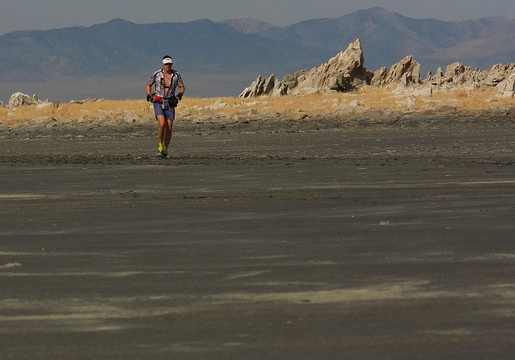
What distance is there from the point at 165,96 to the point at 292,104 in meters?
20.6

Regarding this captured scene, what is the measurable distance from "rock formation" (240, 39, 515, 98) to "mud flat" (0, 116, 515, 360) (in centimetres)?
2748

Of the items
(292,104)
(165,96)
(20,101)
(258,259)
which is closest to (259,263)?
(258,259)

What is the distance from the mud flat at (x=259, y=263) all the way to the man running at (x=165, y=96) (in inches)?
102

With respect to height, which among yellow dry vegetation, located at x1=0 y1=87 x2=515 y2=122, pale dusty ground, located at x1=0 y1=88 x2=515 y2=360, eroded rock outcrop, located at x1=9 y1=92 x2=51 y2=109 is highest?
eroded rock outcrop, located at x1=9 y1=92 x2=51 y2=109

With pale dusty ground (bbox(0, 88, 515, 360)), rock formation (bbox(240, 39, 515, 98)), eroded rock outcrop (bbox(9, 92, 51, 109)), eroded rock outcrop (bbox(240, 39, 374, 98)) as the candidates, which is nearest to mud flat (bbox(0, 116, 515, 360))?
pale dusty ground (bbox(0, 88, 515, 360))

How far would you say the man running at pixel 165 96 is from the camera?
796 inches

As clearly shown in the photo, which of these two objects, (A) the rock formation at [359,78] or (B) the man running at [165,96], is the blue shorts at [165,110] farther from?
(A) the rock formation at [359,78]

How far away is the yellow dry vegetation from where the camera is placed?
3856cm

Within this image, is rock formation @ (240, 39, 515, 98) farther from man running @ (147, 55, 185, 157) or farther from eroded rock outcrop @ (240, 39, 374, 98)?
man running @ (147, 55, 185, 157)

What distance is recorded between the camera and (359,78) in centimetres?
4828

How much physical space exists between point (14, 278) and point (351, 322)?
7.66 feet

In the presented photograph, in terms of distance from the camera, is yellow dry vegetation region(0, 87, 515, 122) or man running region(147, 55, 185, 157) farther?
yellow dry vegetation region(0, 87, 515, 122)

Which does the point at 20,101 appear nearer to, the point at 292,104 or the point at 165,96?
the point at 292,104

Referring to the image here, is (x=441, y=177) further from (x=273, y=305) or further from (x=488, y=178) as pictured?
(x=273, y=305)
